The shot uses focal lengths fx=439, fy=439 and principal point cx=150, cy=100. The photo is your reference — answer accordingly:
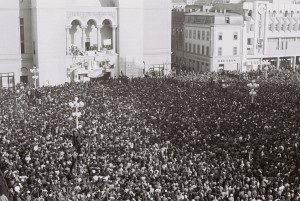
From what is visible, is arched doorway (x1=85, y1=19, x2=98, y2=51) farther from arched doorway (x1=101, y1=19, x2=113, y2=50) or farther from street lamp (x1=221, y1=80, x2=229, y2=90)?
street lamp (x1=221, y1=80, x2=229, y2=90)

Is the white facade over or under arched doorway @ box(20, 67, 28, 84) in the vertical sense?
over

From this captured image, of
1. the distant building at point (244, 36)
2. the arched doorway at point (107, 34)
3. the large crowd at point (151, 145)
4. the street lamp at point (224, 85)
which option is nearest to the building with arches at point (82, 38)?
the arched doorway at point (107, 34)

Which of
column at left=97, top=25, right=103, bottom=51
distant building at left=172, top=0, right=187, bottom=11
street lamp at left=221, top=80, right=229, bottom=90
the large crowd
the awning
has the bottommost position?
the large crowd

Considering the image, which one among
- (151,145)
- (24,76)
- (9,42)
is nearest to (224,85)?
(151,145)

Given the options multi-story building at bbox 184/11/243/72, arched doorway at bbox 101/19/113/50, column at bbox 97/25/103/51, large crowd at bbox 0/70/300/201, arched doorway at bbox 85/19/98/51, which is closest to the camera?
large crowd at bbox 0/70/300/201

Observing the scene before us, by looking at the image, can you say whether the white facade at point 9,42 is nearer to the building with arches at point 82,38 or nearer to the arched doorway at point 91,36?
the building with arches at point 82,38

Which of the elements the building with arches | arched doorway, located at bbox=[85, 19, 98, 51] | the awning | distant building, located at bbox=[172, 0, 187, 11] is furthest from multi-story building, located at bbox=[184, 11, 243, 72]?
distant building, located at bbox=[172, 0, 187, 11]
